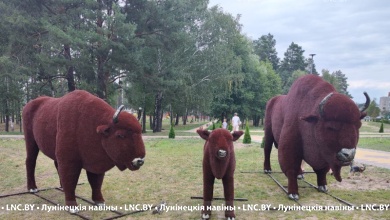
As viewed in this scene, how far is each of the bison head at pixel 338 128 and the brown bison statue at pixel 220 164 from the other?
57.3 inches

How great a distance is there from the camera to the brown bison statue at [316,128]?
210 inches

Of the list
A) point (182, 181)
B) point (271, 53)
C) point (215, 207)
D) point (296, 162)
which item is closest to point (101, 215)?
point (215, 207)

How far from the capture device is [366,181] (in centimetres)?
845

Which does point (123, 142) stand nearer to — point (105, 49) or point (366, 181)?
point (366, 181)

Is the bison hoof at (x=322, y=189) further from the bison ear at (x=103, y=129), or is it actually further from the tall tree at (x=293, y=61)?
the tall tree at (x=293, y=61)

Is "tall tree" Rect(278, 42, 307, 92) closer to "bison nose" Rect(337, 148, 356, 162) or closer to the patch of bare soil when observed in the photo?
the patch of bare soil

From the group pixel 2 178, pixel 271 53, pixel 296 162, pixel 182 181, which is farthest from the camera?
pixel 271 53

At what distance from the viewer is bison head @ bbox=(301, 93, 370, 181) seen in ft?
17.3

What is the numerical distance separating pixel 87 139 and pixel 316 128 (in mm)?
3932

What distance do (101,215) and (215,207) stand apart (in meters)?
2.02

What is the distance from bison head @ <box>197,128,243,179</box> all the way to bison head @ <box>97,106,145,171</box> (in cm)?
109

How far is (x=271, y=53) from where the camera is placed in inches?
2955

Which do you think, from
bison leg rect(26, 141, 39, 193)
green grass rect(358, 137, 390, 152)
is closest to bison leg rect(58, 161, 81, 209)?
bison leg rect(26, 141, 39, 193)

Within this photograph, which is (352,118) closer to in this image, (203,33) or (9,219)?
(9,219)
